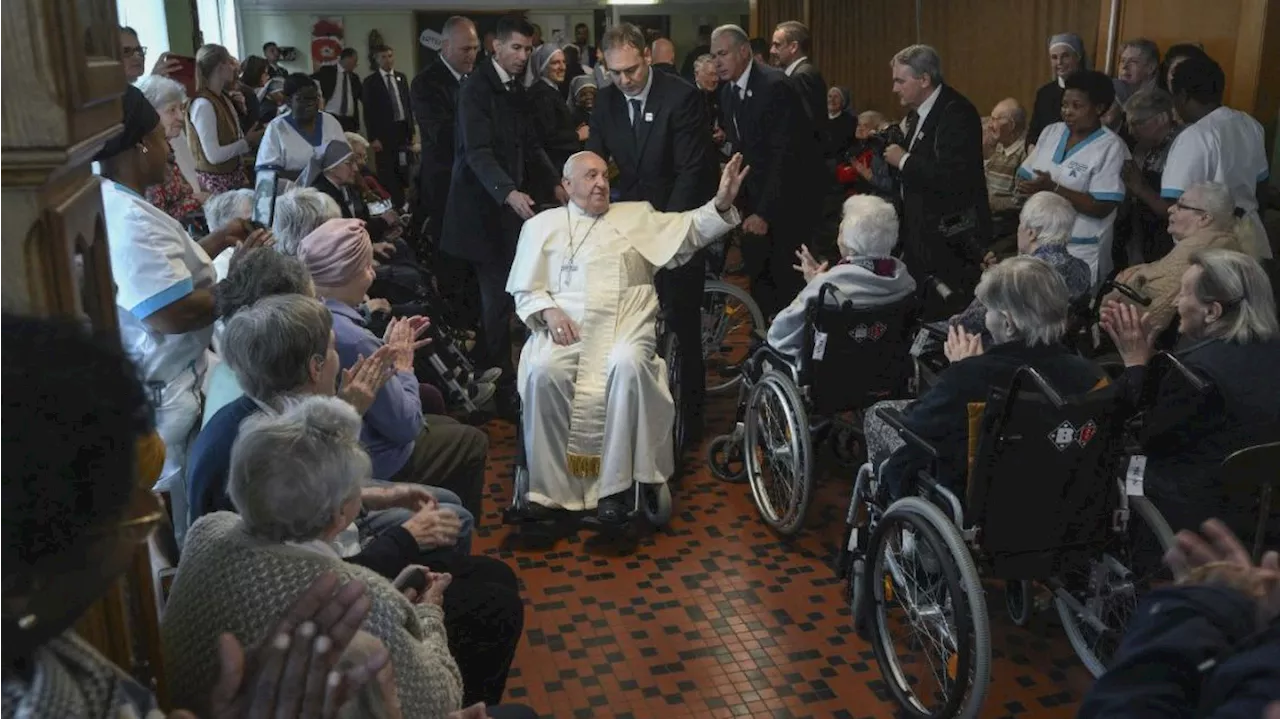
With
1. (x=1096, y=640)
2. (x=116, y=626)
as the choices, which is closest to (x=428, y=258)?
(x=1096, y=640)

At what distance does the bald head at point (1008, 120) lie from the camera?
547 centimetres

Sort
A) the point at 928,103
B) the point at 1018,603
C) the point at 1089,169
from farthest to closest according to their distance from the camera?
the point at 928,103, the point at 1089,169, the point at 1018,603

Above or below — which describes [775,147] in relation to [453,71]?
below

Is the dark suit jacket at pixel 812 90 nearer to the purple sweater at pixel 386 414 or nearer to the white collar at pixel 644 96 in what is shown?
the white collar at pixel 644 96

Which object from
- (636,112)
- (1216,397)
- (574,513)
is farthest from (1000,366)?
(636,112)

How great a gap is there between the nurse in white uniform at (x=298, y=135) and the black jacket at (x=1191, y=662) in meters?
4.33

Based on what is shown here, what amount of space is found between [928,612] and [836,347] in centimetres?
106

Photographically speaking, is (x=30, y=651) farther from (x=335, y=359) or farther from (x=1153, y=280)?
(x=1153, y=280)

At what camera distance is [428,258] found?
224 inches

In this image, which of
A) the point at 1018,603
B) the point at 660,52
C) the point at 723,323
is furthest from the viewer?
the point at 660,52

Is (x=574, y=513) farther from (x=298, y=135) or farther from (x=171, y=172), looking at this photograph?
(x=298, y=135)

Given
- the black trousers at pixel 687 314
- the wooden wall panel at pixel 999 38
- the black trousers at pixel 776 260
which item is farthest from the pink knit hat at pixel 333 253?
the wooden wall panel at pixel 999 38

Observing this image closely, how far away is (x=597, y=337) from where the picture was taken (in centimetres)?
371

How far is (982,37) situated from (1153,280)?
4.43 meters
